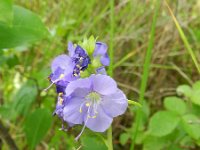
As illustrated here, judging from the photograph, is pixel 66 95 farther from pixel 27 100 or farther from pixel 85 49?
pixel 27 100

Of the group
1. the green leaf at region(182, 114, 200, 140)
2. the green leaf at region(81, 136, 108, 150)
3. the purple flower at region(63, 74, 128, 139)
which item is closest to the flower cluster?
the purple flower at region(63, 74, 128, 139)

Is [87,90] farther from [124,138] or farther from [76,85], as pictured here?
[124,138]

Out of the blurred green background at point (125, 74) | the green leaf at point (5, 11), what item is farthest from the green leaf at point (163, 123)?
the green leaf at point (5, 11)

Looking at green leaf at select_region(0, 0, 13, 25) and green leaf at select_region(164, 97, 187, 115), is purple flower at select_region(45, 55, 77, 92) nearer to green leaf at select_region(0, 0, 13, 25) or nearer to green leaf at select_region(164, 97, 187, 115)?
green leaf at select_region(0, 0, 13, 25)

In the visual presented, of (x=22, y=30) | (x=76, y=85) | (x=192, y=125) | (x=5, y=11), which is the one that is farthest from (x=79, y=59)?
(x=192, y=125)

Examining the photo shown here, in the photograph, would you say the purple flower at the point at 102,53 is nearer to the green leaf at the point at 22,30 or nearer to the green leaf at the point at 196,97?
the green leaf at the point at 22,30

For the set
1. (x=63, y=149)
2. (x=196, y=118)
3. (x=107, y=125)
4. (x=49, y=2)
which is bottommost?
(x=63, y=149)

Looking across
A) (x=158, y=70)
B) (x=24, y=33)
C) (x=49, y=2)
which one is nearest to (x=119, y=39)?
(x=158, y=70)
